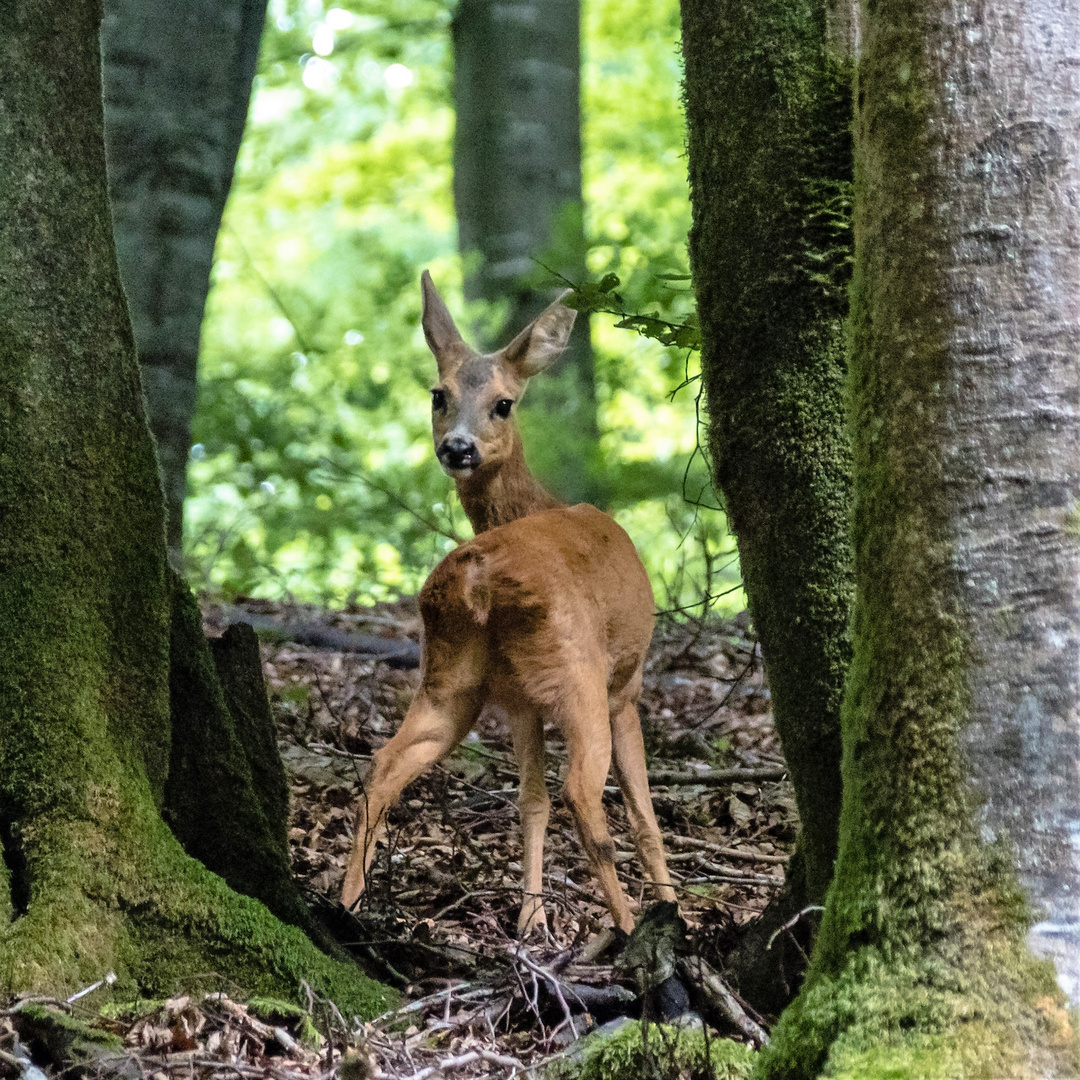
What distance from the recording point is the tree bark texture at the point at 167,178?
649 cm

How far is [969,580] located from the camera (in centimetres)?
242

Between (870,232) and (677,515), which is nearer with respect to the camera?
(870,232)

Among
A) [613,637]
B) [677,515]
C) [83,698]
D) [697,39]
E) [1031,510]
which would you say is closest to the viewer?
[1031,510]

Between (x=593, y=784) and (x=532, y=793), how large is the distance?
1.85 feet

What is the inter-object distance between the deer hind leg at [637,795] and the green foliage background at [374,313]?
1294 mm

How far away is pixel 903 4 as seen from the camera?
2600mm

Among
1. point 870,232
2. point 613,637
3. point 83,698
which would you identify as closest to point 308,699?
point 613,637

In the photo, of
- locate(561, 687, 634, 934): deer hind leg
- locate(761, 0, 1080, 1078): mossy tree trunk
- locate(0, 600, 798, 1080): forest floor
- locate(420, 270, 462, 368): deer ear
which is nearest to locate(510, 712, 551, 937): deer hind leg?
locate(0, 600, 798, 1080): forest floor

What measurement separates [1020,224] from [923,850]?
1150 millimetres

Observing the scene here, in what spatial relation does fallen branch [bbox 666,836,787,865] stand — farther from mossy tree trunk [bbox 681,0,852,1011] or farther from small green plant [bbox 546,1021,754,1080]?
small green plant [bbox 546,1021,754,1080]

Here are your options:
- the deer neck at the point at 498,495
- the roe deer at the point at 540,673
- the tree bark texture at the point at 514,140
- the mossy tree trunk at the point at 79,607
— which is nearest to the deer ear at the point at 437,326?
the deer neck at the point at 498,495

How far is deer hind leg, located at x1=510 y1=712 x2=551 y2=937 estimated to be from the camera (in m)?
5.16

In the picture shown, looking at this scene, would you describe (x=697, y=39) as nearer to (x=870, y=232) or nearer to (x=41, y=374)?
(x=870, y=232)

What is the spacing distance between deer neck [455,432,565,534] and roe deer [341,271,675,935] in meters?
0.39
